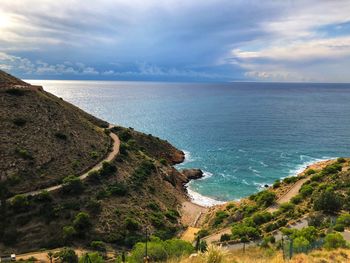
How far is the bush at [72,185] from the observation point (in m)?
50.8

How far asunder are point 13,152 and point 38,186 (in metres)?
7.86

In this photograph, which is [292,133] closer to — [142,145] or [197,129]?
[197,129]

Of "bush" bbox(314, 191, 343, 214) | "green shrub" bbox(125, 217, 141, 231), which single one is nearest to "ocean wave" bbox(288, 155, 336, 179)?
"bush" bbox(314, 191, 343, 214)

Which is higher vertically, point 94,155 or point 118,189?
point 94,155

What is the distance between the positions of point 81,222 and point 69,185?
29.3ft

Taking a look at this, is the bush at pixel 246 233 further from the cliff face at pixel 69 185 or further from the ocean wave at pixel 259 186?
the ocean wave at pixel 259 186

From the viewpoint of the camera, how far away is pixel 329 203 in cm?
4262

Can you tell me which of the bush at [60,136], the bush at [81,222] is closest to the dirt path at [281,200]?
the bush at [81,222]

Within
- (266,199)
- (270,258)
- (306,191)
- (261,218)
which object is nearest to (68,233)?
(261,218)

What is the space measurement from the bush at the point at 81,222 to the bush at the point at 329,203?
31.8m

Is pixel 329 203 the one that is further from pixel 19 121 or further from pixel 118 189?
pixel 19 121

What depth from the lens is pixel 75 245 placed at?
4228 centimetres

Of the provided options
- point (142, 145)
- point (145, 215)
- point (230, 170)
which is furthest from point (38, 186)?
point (230, 170)

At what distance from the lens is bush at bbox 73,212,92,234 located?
43.8 m
